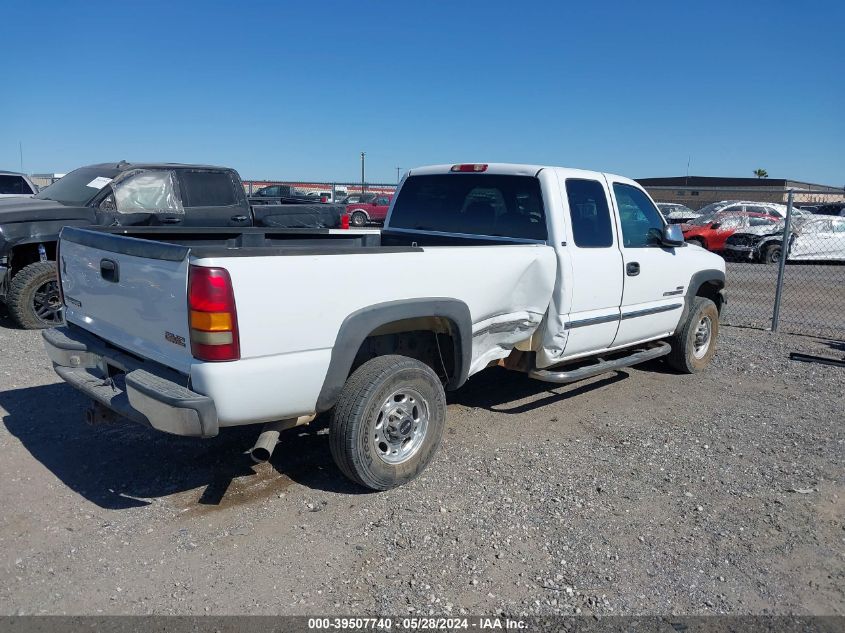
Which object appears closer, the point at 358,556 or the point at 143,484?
the point at 358,556

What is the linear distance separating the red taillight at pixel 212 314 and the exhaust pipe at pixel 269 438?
0.54 meters

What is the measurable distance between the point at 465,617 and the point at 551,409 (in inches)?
117

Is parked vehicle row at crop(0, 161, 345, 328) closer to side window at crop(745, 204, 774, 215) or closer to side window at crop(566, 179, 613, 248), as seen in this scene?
side window at crop(566, 179, 613, 248)

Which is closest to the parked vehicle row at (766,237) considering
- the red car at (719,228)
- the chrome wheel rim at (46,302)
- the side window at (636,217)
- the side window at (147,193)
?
the red car at (719,228)

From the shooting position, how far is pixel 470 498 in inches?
162

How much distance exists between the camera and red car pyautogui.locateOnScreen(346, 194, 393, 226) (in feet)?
96.1

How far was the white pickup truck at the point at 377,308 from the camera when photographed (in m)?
3.32

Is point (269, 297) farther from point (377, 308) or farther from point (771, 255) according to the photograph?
point (771, 255)

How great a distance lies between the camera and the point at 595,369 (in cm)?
541

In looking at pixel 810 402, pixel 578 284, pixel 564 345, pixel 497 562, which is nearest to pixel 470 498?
pixel 497 562

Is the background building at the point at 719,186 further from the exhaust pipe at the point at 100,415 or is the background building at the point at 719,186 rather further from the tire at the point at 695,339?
the exhaust pipe at the point at 100,415

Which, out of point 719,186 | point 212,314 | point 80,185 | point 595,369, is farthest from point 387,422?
point 719,186

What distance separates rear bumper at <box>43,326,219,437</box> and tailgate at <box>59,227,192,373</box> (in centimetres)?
8

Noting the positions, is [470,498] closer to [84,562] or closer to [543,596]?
[543,596]
